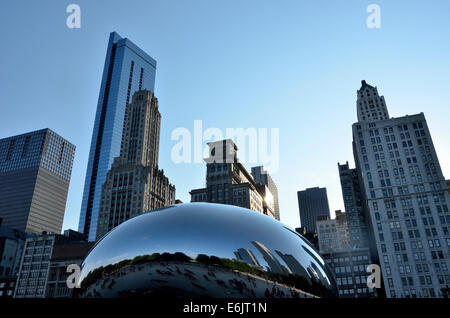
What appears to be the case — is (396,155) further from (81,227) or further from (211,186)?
(81,227)

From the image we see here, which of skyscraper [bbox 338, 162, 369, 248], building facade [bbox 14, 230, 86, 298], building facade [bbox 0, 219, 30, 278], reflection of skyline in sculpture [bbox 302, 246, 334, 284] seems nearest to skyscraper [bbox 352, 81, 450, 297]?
skyscraper [bbox 338, 162, 369, 248]

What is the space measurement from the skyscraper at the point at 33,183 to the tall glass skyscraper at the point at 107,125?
103 ft

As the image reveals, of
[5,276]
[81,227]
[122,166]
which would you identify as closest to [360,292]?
[122,166]

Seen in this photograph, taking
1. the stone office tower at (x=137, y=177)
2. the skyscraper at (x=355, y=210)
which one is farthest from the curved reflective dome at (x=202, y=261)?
the skyscraper at (x=355, y=210)

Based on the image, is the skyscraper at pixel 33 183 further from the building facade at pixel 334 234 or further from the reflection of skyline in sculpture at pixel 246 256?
the reflection of skyline in sculpture at pixel 246 256

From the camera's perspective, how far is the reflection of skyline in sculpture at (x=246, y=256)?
12.4 feet

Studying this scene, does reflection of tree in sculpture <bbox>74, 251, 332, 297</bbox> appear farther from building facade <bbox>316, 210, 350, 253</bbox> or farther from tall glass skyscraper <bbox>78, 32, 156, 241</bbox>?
tall glass skyscraper <bbox>78, 32, 156, 241</bbox>

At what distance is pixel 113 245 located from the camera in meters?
4.15

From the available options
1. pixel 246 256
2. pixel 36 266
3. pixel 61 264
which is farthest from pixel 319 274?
pixel 36 266

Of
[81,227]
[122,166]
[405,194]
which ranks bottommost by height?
[405,194]

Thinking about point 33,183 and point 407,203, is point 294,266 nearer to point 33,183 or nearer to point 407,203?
point 407,203

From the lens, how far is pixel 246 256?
3.84 metres

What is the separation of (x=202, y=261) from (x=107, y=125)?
183 m

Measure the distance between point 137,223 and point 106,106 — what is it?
190 m
